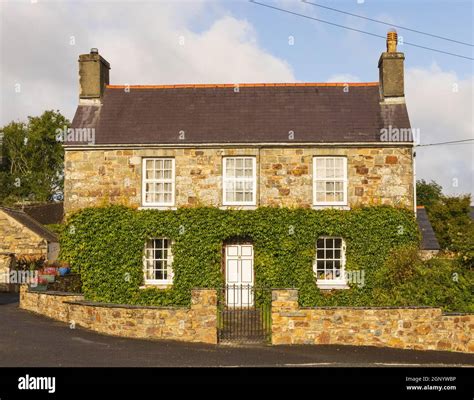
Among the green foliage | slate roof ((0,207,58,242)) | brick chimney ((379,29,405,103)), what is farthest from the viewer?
slate roof ((0,207,58,242))

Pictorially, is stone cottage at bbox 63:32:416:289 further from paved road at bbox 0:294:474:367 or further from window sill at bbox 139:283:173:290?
paved road at bbox 0:294:474:367

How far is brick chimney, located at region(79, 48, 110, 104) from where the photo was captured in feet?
77.9

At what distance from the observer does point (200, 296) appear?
1503cm

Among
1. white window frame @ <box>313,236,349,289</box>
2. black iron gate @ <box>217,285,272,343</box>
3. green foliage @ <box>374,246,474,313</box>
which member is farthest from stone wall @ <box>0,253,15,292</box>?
green foliage @ <box>374,246,474,313</box>

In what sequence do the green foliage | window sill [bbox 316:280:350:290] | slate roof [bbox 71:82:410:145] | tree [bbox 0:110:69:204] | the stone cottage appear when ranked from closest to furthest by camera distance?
the green foliage → window sill [bbox 316:280:350:290] → the stone cottage → slate roof [bbox 71:82:410:145] → tree [bbox 0:110:69:204]

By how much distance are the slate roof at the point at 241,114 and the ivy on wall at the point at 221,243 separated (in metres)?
2.72

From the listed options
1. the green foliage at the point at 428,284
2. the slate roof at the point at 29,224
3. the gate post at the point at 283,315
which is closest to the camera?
the gate post at the point at 283,315

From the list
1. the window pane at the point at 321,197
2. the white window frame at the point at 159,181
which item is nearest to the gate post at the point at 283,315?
the window pane at the point at 321,197

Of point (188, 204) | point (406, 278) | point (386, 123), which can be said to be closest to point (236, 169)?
point (188, 204)

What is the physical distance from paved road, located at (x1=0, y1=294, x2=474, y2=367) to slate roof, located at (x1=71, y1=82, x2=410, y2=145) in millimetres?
9198

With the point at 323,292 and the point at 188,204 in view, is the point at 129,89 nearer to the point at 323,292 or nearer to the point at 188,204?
the point at 188,204

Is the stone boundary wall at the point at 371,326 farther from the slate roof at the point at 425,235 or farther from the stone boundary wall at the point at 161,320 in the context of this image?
the slate roof at the point at 425,235

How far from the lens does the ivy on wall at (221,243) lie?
2127cm
